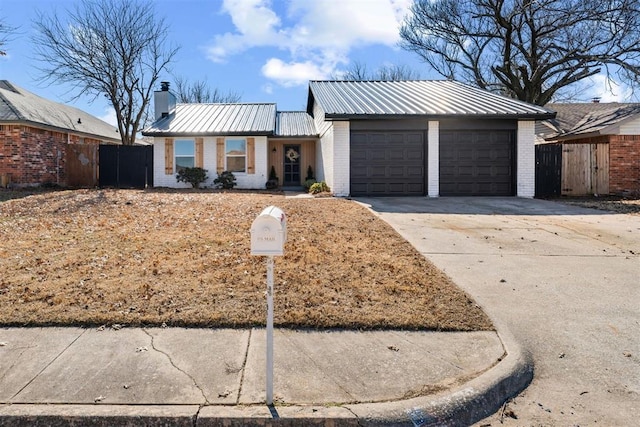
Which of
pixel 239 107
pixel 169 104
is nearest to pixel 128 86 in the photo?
pixel 169 104

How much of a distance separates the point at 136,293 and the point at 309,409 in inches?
107

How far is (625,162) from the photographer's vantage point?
15.5m

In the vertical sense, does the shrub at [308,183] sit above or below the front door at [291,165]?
below

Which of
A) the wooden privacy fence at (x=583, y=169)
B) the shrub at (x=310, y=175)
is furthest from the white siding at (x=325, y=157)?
the wooden privacy fence at (x=583, y=169)

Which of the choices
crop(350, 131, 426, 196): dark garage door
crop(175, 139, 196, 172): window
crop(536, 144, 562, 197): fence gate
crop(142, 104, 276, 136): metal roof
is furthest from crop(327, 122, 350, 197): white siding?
crop(536, 144, 562, 197): fence gate

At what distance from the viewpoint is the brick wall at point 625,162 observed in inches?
609

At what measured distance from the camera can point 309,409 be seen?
2652 millimetres

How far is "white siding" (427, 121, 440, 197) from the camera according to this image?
14219 mm

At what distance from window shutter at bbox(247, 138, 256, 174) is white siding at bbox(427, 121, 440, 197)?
300 inches

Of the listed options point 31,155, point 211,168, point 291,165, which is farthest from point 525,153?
point 31,155

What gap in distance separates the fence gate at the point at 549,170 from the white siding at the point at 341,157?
7.34 metres

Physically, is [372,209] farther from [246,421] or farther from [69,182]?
[69,182]

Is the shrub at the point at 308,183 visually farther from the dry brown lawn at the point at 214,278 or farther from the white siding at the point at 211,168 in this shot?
the dry brown lawn at the point at 214,278

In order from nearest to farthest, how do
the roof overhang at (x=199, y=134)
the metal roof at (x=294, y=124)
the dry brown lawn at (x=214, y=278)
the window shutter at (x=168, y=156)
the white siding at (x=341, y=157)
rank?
1. the dry brown lawn at (x=214, y=278)
2. the white siding at (x=341, y=157)
3. the roof overhang at (x=199, y=134)
4. the window shutter at (x=168, y=156)
5. the metal roof at (x=294, y=124)
